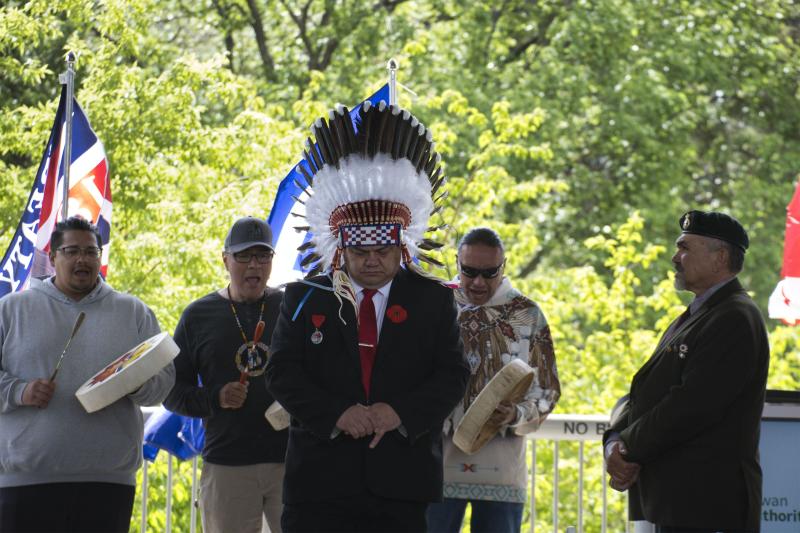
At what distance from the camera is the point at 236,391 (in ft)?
16.5

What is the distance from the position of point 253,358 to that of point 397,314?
1.24 metres

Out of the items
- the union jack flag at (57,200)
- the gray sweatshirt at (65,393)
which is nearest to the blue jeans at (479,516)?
the gray sweatshirt at (65,393)

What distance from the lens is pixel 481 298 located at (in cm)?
502

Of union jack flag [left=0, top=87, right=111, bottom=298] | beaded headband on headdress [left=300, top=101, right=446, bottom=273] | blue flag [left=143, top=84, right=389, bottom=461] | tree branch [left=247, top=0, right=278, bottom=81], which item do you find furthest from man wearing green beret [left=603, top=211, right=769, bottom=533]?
tree branch [left=247, top=0, right=278, bottom=81]

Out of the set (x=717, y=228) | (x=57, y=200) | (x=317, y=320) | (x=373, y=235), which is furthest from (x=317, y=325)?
(x=57, y=200)

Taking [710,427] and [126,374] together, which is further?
[126,374]

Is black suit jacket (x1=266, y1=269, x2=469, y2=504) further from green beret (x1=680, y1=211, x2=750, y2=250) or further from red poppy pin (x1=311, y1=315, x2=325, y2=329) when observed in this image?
green beret (x1=680, y1=211, x2=750, y2=250)

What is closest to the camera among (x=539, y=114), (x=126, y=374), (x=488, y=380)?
(x=126, y=374)

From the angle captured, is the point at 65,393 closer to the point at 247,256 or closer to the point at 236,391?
the point at 236,391

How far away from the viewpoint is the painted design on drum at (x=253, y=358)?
5129mm

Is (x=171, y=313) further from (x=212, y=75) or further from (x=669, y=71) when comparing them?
(x=669, y=71)

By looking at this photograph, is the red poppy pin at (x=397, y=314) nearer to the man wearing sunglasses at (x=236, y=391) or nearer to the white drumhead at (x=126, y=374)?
the white drumhead at (x=126, y=374)

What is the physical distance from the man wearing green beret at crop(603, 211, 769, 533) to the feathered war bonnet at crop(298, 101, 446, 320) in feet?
3.21

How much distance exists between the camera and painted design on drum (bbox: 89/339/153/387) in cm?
450
